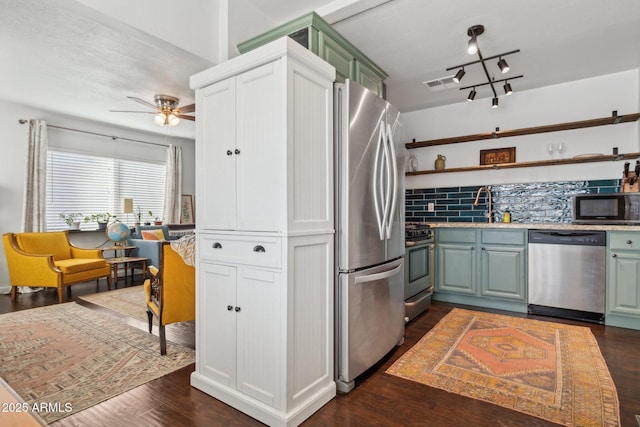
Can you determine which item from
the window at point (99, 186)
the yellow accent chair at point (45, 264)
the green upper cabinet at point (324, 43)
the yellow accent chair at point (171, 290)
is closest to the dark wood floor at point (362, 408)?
the yellow accent chair at point (171, 290)

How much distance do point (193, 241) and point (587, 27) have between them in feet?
12.3

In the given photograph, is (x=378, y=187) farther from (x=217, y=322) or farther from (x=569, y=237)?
(x=569, y=237)

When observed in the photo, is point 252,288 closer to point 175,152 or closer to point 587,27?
point 587,27

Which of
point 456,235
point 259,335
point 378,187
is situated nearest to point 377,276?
point 378,187

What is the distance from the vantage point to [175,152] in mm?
6941

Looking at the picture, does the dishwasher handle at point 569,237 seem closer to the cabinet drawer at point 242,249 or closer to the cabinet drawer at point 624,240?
the cabinet drawer at point 624,240

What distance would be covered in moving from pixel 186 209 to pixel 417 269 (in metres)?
5.52

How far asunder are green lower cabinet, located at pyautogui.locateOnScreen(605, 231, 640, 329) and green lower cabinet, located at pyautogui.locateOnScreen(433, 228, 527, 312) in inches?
28.4

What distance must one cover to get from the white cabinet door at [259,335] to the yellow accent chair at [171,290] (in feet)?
2.93

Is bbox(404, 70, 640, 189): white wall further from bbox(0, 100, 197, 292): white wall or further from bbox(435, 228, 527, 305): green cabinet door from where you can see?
bbox(0, 100, 197, 292): white wall

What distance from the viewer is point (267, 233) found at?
5.96 ft

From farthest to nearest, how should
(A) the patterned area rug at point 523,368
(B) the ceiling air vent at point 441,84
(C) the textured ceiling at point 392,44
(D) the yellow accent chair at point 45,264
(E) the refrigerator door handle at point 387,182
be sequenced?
1. (D) the yellow accent chair at point 45,264
2. (B) the ceiling air vent at point 441,84
3. (C) the textured ceiling at point 392,44
4. (E) the refrigerator door handle at point 387,182
5. (A) the patterned area rug at point 523,368

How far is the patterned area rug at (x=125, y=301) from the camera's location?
3761 mm

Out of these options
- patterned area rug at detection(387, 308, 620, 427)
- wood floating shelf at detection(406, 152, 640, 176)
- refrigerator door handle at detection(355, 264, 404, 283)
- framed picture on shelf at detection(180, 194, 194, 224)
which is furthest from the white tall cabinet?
framed picture on shelf at detection(180, 194, 194, 224)
